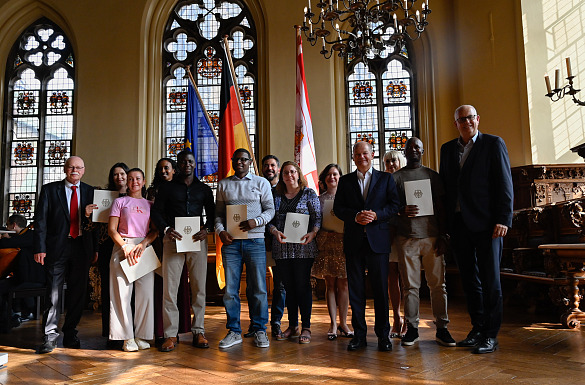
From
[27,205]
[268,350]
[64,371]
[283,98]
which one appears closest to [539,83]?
[283,98]

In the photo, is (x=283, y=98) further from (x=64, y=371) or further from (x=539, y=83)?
(x=64, y=371)

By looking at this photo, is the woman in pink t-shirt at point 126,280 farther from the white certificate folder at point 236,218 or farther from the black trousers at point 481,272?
the black trousers at point 481,272

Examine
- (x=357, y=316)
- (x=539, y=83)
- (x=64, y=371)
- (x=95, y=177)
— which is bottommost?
(x=64, y=371)

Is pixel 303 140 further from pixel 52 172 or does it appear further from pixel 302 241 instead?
pixel 52 172

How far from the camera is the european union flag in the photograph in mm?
6312

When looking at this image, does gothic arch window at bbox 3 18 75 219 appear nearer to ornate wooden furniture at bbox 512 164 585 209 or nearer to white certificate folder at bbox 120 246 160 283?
white certificate folder at bbox 120 246 160 283

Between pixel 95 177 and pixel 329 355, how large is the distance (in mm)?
6213

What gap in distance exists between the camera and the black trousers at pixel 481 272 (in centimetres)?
325

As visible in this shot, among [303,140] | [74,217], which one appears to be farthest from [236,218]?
[303,140]

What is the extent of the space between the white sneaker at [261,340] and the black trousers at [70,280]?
1.40 metres

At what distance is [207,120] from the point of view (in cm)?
638

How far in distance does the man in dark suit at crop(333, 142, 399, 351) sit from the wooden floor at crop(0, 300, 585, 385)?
19cm

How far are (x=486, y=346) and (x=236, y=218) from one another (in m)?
1.90

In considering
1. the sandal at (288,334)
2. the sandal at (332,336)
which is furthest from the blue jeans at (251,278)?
the sandal at (332,336)
